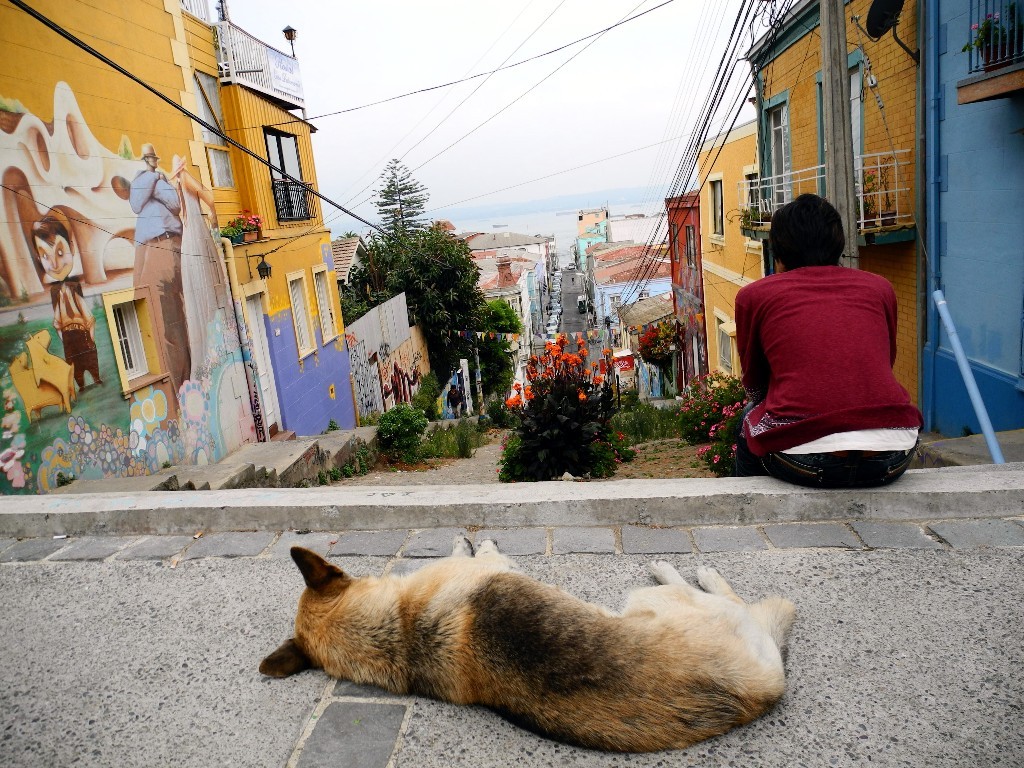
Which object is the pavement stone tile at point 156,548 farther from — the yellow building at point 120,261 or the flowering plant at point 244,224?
the flowering plant at point 244,224

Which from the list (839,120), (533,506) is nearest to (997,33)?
(839,120)

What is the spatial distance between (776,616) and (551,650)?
0.84m

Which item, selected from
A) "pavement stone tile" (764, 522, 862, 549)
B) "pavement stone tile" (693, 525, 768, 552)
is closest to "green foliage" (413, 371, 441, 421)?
"pavement stone tile" (693, 525, 768, 552)

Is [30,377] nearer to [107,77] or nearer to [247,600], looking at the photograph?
[107,77]

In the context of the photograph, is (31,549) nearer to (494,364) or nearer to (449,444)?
(449,444)

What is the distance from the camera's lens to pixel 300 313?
15.6 metres

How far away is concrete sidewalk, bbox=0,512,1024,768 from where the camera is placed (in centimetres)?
197

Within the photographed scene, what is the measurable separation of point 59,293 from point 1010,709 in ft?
27.3

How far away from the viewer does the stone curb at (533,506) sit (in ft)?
10.3

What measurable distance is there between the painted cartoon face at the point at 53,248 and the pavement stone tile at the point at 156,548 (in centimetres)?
504

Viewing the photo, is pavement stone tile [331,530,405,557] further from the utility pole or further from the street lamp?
the street lamp

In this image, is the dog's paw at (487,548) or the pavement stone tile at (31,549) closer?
the dog's paw at (487,548)

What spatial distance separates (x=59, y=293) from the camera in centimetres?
739

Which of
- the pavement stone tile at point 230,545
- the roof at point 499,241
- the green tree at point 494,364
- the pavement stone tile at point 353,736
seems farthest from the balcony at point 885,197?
the roof at point 499,241
